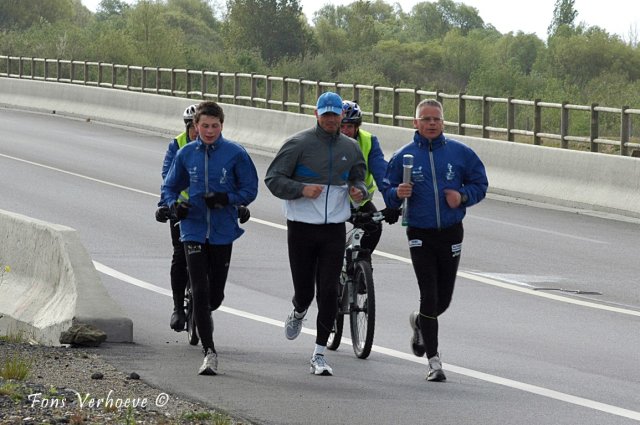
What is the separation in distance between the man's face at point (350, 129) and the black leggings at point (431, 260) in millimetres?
1334

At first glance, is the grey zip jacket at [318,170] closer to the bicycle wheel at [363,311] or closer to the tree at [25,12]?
the bicycle wheel at [363,311]

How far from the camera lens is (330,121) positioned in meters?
10.4

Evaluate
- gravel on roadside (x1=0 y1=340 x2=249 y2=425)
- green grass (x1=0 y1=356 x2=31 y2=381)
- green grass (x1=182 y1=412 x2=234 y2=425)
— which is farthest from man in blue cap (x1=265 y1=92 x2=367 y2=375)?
green grass (x1=0 y1=356 x2=31 y2=381)

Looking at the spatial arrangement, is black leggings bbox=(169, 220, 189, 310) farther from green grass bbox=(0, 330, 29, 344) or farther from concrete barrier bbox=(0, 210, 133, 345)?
green grass bbox=(0, 330, 29, 344)

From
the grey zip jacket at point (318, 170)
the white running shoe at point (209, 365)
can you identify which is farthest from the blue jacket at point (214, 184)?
the white running shoe at point (209, 365)

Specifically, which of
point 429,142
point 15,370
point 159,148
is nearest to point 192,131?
point 429,142

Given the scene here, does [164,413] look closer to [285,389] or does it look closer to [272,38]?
[285,389]

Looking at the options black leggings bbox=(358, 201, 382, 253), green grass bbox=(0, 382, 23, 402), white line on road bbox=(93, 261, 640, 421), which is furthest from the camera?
black leggings bbox=(358, 201, 382, 253)

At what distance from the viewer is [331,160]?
10.5 meters

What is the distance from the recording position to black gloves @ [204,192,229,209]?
34.4ft

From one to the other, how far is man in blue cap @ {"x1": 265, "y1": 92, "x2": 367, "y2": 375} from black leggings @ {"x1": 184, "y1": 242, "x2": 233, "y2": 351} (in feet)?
1.62

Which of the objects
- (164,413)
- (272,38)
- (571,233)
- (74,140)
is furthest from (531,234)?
(272,38)

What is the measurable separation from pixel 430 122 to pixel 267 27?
99.7m

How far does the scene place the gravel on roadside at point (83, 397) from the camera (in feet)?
28.5
